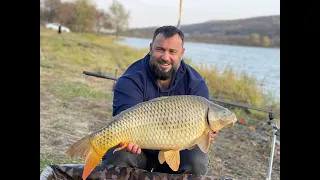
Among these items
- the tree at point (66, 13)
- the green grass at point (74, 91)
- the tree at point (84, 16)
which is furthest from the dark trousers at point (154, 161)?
the tree at point (66, 13)

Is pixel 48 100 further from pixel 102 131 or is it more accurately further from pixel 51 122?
pixel 102 131

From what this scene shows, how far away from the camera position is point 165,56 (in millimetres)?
1995

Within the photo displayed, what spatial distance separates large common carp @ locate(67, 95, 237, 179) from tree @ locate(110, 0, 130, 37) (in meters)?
12.9

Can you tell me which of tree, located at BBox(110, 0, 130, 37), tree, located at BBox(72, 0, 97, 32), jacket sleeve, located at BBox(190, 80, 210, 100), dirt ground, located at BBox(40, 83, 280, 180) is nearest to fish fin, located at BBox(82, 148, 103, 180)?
jacket sleeve, located at BBox(190, 80, 210, 100)

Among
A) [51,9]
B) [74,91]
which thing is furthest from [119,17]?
[74,91]

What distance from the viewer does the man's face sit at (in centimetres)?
198

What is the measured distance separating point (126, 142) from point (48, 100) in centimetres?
386

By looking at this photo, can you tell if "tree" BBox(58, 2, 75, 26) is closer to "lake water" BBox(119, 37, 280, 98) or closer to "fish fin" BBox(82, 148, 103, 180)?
"lake water" BBox(119, 37, 280, 98)

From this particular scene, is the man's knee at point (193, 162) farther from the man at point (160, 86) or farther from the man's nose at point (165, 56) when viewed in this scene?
the man's nose at point (165, 56)

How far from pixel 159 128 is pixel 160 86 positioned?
19.8 inches

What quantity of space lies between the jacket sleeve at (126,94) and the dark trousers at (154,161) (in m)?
0.20

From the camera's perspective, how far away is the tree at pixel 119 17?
47.6 ft

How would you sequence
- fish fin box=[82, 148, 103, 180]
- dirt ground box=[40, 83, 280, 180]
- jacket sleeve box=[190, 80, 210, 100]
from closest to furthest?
fish fin box=[82, 148, 103, 180]
jacket sleeve box=[190, 80, 210, 100]
dirt ground box=[40, 83, 280, 180]
